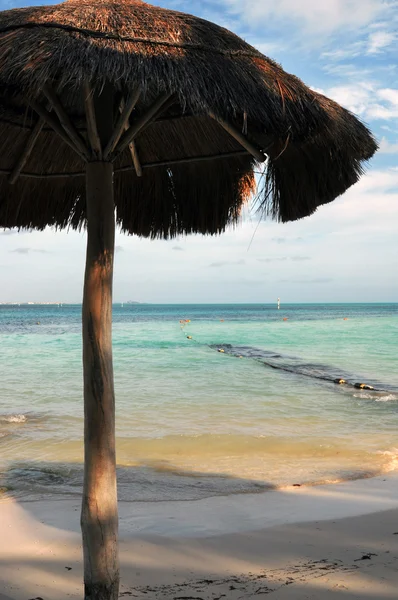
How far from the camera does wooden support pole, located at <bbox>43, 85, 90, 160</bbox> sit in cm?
268

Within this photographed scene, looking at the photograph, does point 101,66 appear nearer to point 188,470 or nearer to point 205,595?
point 205,595

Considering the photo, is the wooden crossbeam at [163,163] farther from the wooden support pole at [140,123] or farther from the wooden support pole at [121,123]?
the wooden support pole at [121,123]

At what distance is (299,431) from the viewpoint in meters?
8.57

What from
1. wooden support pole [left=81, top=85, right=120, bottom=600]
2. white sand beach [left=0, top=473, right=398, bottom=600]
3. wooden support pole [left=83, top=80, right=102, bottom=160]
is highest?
wooden support pole [left=83, top=80, right=102, bottom=160]

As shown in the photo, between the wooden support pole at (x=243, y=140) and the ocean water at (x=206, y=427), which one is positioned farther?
the ocean water at (x=206, y=427)

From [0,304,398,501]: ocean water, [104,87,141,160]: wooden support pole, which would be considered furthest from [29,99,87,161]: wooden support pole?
[0,304,398,501]: ocean water

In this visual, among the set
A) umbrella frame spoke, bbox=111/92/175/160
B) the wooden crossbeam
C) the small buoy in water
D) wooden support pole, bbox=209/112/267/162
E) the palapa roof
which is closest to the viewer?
the palapa roof

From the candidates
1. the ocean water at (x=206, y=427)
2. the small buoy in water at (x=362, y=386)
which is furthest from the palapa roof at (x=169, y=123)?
the small buoy in water at (x=362, y=386)

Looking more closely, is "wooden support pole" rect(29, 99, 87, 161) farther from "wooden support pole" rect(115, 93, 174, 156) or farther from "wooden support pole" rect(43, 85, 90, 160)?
"wooden support pole" rect(115, 93, 174, 156)

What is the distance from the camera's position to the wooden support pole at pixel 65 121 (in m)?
2.68

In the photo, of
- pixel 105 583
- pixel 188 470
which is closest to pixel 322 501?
pixel 188 470

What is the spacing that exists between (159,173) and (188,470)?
3.77 meters

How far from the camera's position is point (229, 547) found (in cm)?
418

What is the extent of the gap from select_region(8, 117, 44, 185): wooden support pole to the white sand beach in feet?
8.41
